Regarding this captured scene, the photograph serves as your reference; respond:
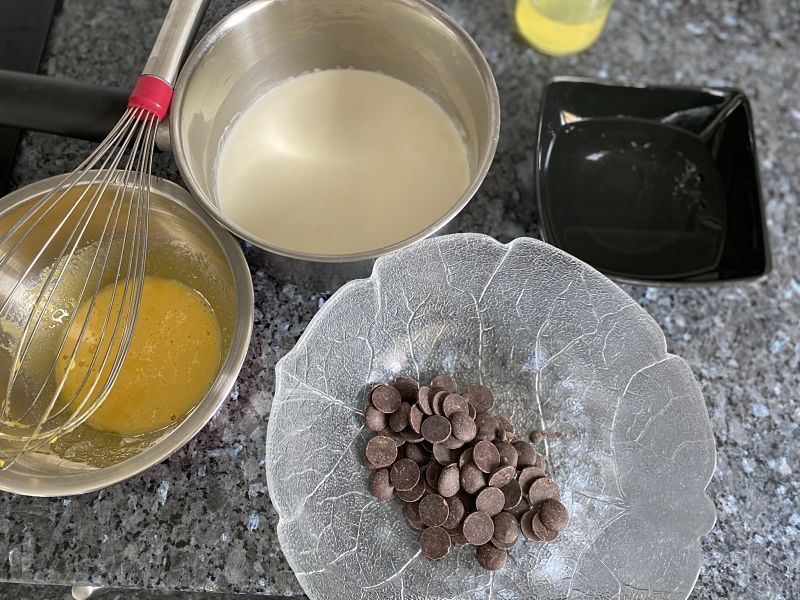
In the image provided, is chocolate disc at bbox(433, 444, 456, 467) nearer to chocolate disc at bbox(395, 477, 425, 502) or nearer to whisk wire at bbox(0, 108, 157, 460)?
chocolate disc at bbox(395, 477, 425, 502)

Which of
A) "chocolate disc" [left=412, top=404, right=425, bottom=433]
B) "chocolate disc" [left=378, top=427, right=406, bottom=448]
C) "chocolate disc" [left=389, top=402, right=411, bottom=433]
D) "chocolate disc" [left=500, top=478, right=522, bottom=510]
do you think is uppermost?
"chocolate disc" [left=412, top=404, right=425, bottom=433]

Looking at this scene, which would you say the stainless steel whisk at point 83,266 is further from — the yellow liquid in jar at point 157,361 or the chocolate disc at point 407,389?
the chocolate disc at point 407,389

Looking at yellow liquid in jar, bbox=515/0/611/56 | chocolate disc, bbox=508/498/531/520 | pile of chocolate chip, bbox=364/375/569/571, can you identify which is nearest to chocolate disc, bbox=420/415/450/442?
pile of chocolate chip, bbox=364/375/569/571

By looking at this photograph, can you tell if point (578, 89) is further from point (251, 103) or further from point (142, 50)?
point (142, 50)

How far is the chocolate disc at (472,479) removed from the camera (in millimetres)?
648

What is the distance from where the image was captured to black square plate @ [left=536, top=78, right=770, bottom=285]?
778mm

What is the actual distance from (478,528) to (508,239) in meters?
0.35

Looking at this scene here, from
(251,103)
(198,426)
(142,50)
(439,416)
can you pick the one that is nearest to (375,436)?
(439,416)

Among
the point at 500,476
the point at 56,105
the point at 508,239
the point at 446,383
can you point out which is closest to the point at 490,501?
the point at 500,476

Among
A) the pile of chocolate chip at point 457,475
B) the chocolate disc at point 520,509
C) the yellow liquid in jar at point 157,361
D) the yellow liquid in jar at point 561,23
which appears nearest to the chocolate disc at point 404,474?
the pile of chocolate chip at point 457,475

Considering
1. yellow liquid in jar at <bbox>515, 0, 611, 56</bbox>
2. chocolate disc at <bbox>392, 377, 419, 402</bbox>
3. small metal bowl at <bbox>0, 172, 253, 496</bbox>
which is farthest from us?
yellow liquid in jar at <bbox>515, 0, 611, 56</bbox>

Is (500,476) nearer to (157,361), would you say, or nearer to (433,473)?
(433,473)

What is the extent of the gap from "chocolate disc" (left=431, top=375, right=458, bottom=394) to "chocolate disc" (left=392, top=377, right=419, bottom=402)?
22mm

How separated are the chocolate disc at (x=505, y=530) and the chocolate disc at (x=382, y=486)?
4.3 inches
